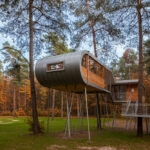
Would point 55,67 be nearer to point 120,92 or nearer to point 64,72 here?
point 64,72

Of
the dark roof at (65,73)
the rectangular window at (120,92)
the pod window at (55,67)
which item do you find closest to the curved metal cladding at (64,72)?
the dark roof at (65,73)

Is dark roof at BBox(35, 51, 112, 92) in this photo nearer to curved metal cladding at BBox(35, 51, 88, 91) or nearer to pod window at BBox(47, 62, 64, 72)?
curved metal cladding at BBox(35, 51, 88, 91)

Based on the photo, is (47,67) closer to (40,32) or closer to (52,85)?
(52,85)

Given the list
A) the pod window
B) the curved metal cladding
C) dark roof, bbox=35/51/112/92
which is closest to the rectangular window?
dark roof, bbox=35/51/112/92

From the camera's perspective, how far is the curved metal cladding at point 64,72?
337 inches

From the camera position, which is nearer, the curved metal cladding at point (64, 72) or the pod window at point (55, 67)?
the curved metal cladding at point (64, 72)

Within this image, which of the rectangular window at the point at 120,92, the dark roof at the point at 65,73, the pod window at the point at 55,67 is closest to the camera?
the dark roof at the point at 65,73

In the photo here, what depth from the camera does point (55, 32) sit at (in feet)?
38.9

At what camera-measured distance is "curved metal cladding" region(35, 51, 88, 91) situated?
857cm

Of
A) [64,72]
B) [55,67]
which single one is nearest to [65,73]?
[64,72]

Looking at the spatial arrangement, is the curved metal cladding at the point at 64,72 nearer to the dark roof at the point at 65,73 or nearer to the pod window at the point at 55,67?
the dark roof at the point at 65,73

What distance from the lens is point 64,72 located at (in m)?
8.93

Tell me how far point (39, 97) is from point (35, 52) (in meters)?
25.8

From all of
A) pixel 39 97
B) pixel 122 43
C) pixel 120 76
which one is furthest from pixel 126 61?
pixel 122 43
